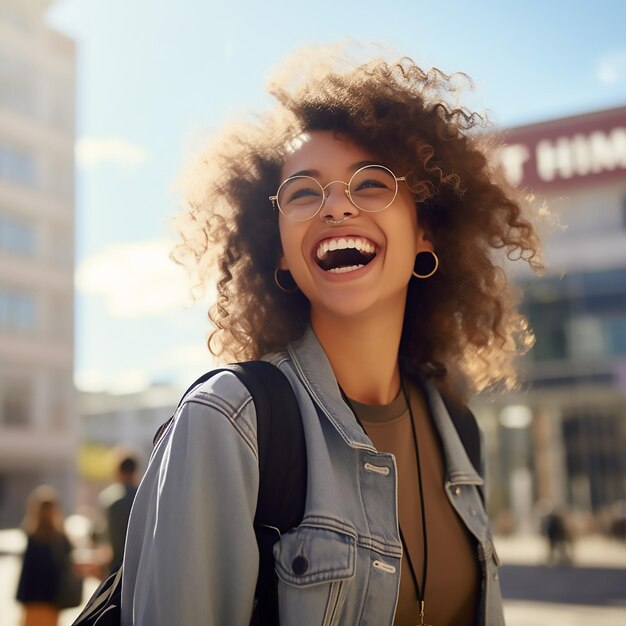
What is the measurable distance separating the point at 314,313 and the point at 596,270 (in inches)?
1013

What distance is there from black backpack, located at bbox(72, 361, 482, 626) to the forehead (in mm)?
601

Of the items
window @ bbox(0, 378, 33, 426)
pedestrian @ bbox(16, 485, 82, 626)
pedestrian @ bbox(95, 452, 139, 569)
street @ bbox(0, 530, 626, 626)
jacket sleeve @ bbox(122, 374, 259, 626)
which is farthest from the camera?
window @ bbox(0, 378, 33, 426)

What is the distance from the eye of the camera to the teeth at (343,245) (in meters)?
2.16

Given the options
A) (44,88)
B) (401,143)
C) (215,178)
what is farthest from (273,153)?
(44,88)

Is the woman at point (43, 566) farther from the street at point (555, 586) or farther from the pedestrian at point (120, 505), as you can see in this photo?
the street at point (555, 586)

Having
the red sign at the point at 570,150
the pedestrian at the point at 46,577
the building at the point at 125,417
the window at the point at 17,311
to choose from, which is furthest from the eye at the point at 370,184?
the building at the point at 125,417

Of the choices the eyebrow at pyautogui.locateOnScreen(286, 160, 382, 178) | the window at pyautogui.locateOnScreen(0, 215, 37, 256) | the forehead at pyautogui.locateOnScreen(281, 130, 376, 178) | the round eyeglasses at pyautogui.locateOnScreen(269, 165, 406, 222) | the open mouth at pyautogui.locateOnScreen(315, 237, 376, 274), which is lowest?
the open mouth at pyautogui.locateOnScreen(315, 237, 376, 274)

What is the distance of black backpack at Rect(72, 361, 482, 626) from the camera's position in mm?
1780

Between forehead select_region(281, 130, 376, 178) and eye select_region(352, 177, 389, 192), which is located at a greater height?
forehead select_region(281, 130, 376, 178)

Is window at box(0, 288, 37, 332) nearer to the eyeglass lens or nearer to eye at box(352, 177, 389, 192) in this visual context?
the eyeglass lens

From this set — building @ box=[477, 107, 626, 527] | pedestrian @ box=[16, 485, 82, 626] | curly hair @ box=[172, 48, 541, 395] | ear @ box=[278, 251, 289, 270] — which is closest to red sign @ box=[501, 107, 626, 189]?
building @ box=[477, 107, 626, 527]

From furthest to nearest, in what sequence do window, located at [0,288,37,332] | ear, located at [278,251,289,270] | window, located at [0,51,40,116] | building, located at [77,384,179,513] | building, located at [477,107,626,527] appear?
building, located at [77,384,179,513], window, located at [0,51,40,116], window, located at [0,288,37,332], building, located at [477,107,626,527], ear, located at [278,251,289,270]

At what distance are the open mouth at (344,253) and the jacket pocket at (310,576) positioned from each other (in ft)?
2.35

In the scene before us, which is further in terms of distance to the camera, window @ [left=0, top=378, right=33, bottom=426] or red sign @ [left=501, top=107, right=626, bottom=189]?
window @ [left=0, top=378, right=33, bottom=426]
